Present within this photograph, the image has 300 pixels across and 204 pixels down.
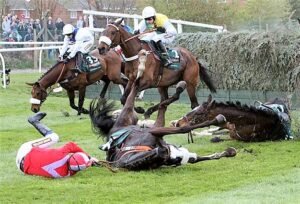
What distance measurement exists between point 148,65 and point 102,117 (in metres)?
5.25

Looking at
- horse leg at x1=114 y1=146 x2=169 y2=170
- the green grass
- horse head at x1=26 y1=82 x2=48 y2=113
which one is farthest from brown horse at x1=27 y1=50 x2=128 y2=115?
horse leg at x1=114 y1=146 x2=169 y2=170

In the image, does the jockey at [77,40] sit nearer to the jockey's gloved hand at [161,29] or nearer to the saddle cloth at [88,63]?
the saddle cloth at [88,63]

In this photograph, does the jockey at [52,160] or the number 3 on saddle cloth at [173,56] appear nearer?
the jockey at [52,160]

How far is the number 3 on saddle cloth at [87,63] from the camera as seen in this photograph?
17703mm

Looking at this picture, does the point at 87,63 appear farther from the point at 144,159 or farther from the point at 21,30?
the point at 21,30

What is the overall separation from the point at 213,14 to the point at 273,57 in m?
17.9

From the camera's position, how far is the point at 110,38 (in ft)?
47.8

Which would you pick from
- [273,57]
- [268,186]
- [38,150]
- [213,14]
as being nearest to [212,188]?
[268,186]

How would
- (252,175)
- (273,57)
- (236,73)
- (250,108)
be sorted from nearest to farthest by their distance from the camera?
(252,175) < (250,108) < (273,57) < (236,73)

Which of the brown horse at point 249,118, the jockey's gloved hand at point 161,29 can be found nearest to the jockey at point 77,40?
the jockey's gloved hand at point 161,29

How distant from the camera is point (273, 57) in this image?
1605cm

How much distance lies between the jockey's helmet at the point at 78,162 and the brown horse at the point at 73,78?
801 cm

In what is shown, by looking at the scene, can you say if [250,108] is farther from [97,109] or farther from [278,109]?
[97,109]

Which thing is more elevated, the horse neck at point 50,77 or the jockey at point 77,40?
the jockey at point 77,40
